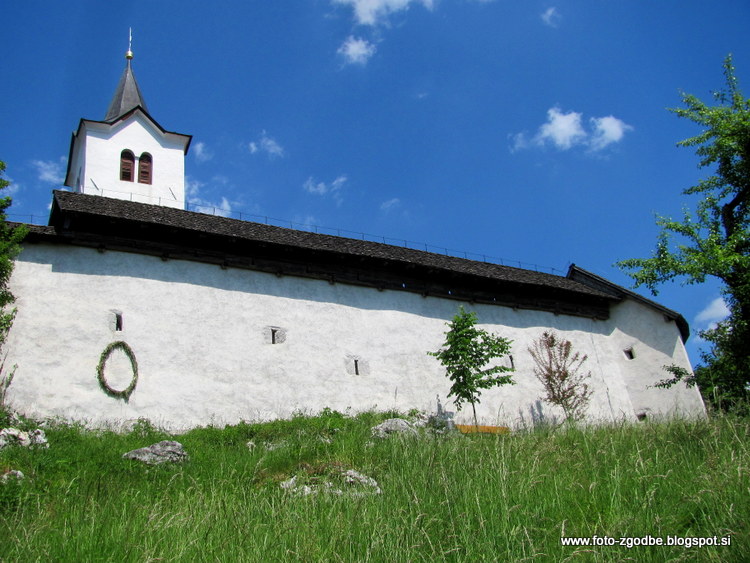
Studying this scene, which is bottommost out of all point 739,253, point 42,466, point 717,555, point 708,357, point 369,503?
point 717,555

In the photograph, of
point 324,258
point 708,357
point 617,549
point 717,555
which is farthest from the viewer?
point 324,258

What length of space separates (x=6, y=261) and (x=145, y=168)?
16.0 m

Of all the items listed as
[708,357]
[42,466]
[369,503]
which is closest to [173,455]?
[42,466]

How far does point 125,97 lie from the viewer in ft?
107

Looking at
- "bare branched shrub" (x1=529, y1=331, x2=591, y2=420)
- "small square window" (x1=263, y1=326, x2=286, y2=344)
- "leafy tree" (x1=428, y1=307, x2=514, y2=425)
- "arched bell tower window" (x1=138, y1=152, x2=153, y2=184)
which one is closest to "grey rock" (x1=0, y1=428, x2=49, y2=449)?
"small square window" (x1=263, y1=326, x2=286, y2=344)

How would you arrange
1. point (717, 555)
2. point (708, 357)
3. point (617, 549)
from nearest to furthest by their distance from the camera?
1. point (717, 555)
2. point (617, 549)
3. point (708, 357)

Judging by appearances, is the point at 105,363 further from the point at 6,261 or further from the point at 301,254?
the point at 301,254

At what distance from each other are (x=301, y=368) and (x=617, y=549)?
44.9ft

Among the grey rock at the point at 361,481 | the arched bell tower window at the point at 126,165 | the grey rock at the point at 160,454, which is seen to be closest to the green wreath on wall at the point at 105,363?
the grey rock at the point at 160,454

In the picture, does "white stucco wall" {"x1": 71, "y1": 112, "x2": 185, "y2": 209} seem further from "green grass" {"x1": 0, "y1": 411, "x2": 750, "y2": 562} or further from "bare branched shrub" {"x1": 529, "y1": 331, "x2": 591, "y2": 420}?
"green grass" {"x1": 0, "y1": 411, "x2": 750, "y2": 562}

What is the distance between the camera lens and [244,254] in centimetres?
1870

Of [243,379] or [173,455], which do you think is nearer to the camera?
[173,455]

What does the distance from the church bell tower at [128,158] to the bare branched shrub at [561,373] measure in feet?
54.7

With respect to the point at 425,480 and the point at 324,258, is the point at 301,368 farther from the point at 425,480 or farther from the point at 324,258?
the point at 425,480
